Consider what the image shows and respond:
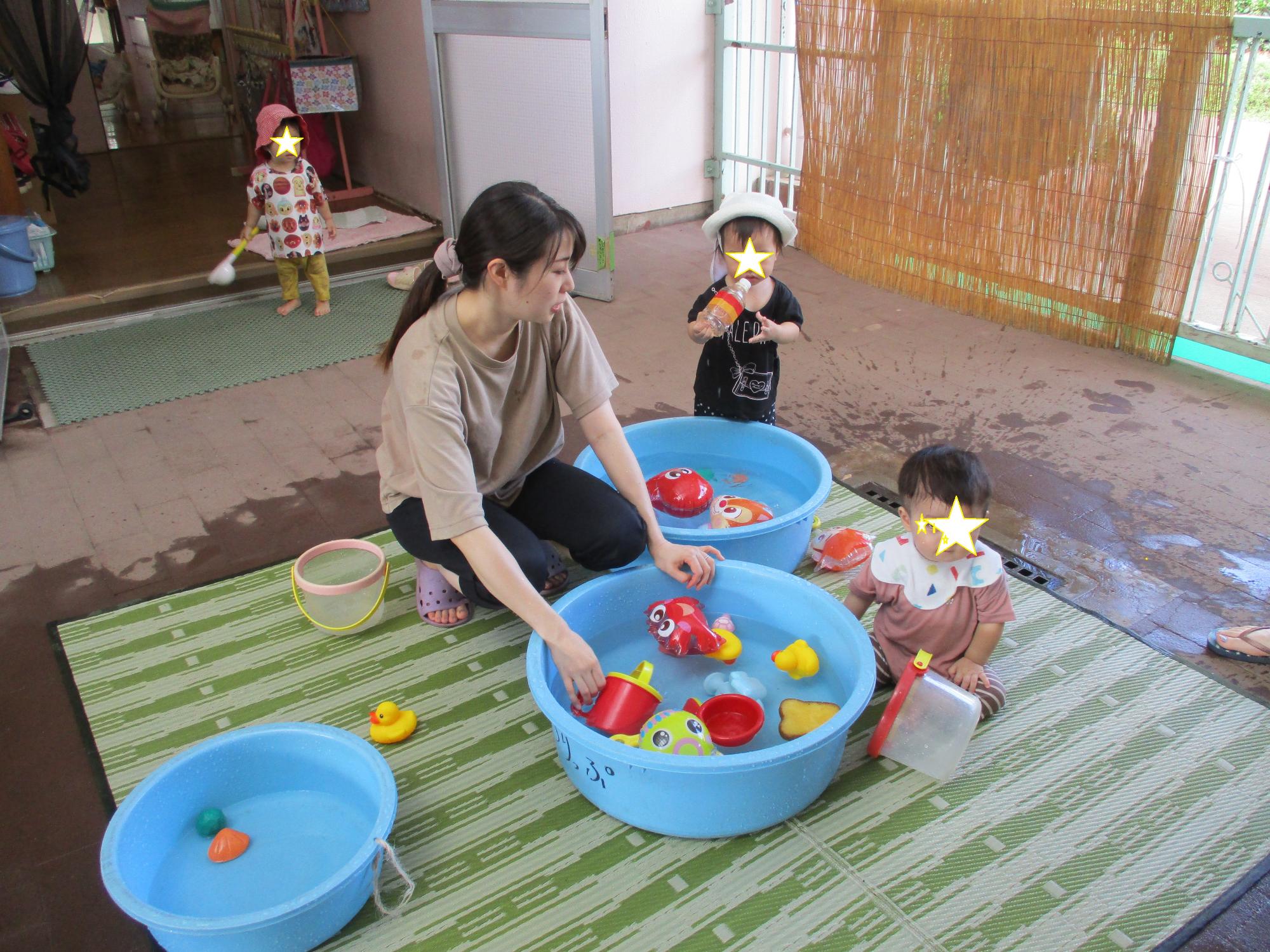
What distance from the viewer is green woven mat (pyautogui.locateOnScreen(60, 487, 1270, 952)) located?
143cm

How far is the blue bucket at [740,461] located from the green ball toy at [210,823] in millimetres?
1036

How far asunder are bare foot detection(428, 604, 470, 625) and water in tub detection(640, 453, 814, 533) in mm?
578

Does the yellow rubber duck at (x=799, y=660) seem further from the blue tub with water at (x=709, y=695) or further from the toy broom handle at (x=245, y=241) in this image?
the toy broom handle at (x=245, y=241)

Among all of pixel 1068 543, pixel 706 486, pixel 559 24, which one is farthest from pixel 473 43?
pixel 1068 543

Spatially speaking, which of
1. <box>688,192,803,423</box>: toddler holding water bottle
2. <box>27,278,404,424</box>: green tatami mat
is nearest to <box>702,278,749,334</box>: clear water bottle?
<box>688,192,803,423</box>: toddler holding water bottle

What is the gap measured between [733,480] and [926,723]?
1.02 m

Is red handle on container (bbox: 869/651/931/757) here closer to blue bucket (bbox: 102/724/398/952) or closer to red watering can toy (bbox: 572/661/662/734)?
red watering can toy (bbox: 572/661/662/734)

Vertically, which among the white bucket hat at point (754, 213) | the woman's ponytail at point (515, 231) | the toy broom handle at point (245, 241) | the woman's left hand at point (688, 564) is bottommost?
the woman's left hand at point (688, 564)

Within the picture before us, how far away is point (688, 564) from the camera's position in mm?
1868

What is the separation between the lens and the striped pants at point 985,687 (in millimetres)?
1754

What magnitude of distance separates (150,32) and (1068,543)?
724cm

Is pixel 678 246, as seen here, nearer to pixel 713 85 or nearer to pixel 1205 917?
pixel 713 85

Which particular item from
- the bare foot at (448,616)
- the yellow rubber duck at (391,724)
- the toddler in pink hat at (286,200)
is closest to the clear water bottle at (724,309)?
the bare foot at (448,616)

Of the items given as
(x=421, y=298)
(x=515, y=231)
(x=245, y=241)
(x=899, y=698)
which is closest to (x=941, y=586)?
(x=899, y=698)
